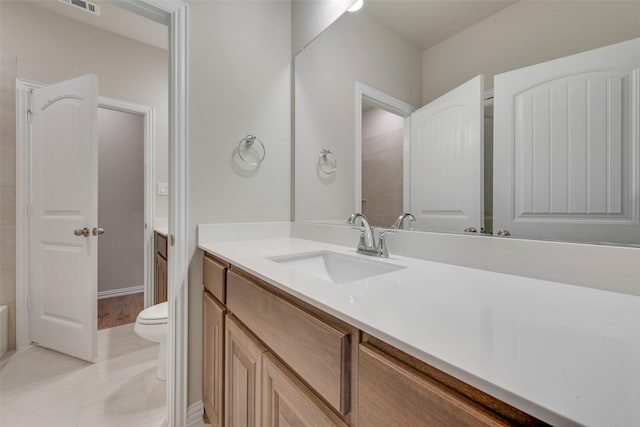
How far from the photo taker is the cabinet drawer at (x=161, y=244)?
217 centimetres

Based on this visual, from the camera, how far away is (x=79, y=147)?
6.23ft

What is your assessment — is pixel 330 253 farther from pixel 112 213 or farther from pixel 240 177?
pixel 112 213

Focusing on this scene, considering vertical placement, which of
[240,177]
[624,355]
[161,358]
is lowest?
[161,358]

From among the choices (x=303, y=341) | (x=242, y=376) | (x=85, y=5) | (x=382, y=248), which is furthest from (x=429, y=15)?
(x=85, y=5)

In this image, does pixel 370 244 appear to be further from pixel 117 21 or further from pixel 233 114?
pixel 117 21

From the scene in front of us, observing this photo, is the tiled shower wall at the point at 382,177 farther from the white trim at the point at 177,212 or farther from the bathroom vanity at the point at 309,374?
the white trim at the point at 177,212

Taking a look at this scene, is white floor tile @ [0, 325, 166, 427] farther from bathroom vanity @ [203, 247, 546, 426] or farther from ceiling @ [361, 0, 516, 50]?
ceiling @ [361, 0, 516, 50]

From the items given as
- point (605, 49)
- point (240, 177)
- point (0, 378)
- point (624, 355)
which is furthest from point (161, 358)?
point (605, 49)

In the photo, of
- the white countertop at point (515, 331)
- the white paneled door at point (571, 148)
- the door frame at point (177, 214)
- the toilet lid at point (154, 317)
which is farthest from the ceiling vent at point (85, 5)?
the white paneled door at point (571, 148)

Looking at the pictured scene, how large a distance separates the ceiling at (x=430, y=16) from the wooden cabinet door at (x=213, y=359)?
1.26 metres

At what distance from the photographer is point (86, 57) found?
2291mm

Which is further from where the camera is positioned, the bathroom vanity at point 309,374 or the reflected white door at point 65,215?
the reflected white door at point 65,215

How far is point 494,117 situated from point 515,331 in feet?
2.08

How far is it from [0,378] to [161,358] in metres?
0.94
